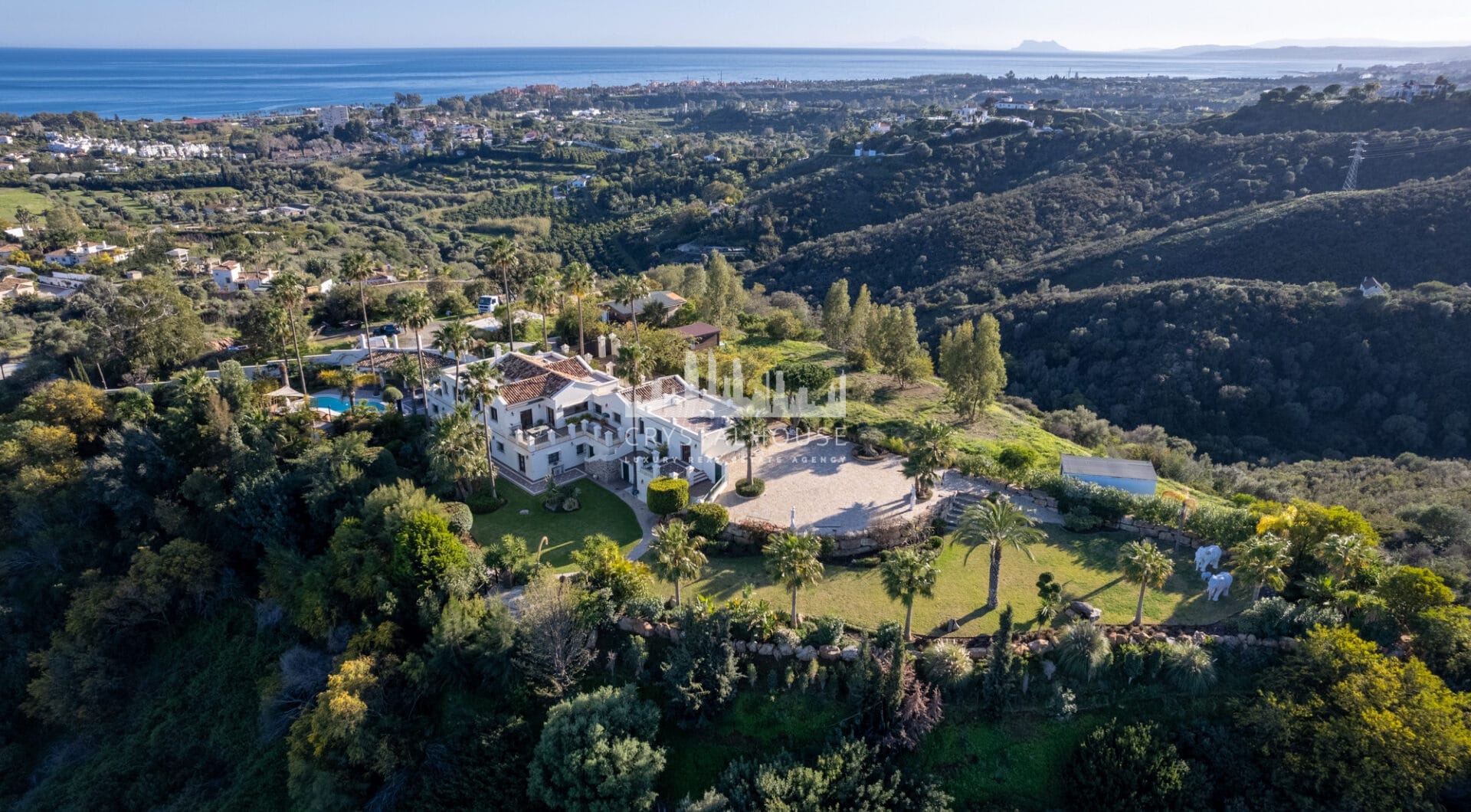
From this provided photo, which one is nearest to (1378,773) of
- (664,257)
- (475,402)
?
(475,402)

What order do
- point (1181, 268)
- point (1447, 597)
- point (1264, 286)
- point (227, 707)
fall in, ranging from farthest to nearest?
1. point (1181, 268)
2. point (1264, 286)
3. point (227, 707)
4. point (1447, 597)

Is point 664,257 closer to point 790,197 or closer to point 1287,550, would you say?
point 790,197

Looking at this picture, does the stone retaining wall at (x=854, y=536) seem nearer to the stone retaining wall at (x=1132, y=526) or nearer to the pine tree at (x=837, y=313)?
the stone retaining wall at (x=1132, y=526)

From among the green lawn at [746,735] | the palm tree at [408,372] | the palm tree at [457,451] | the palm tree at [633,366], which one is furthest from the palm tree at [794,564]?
the palm tree at [408,372]

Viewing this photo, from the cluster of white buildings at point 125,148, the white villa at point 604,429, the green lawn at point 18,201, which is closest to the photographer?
the white villa at point 604,429

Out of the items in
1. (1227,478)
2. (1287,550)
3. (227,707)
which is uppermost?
(1287,550)

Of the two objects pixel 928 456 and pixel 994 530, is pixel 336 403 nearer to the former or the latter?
pixel 928 456
